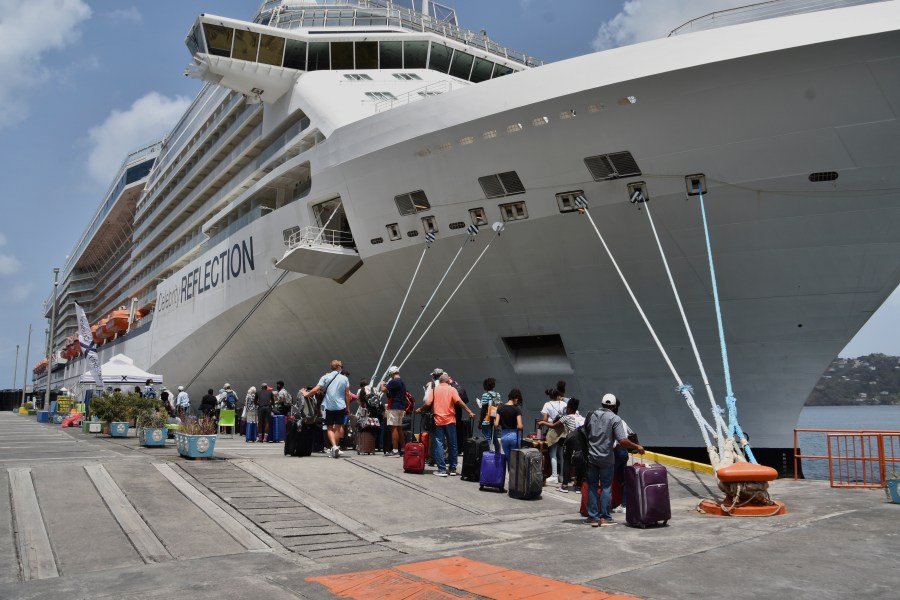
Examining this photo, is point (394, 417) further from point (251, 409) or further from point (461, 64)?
point (461, 64)

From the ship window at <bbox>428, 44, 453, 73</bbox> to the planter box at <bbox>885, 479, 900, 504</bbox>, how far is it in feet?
56.4

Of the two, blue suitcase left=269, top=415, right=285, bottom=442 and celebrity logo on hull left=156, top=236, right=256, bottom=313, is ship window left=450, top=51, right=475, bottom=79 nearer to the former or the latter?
celebrity logo on hull left=156, top=236, right=256, bottom=313

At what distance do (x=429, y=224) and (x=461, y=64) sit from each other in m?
9.26

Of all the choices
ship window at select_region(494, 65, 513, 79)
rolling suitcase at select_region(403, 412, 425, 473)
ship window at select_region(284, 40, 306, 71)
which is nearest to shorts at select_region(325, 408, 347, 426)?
rolling suitcase at select_region(403, 412, 425, 473)

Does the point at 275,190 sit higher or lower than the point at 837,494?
higher

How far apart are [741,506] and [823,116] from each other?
6.23 m

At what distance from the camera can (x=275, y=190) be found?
2083 cm

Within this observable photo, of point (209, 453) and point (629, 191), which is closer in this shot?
point (209, 453)

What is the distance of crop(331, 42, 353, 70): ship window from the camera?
19.9 metres

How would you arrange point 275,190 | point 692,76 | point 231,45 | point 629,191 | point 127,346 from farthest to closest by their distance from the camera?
point 127,346 → point 275,190 → point 231,45 → point 629,191 → point 692,76

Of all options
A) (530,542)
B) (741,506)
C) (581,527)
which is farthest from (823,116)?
(530,542)

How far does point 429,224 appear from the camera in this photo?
14.5m

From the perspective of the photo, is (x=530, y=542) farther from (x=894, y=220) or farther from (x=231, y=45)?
(x=231, y=45)

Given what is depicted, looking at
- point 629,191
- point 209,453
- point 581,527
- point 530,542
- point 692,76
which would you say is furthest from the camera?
point 629,191
